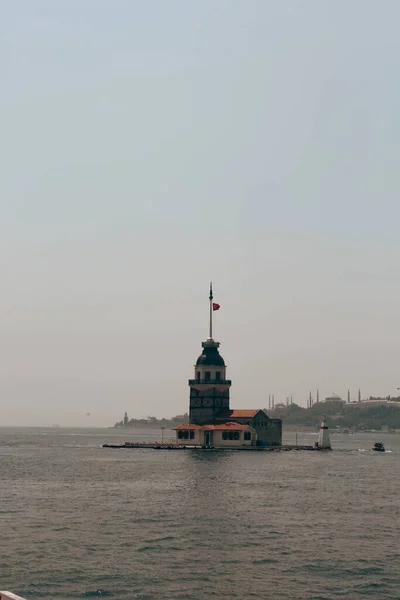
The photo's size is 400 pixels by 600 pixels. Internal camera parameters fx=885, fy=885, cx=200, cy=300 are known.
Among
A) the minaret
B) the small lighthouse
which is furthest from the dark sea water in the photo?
the small lighthouse

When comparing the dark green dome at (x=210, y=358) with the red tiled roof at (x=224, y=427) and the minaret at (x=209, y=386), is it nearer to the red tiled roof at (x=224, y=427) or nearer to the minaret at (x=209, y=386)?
the minaret at (x=209, y=386)

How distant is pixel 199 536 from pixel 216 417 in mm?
109982

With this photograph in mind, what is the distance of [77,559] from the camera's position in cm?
5209

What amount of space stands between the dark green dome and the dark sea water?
206 ft

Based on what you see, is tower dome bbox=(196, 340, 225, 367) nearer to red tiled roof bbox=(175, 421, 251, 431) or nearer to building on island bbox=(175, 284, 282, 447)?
building on island bbox=(175, 284, 282, 447)

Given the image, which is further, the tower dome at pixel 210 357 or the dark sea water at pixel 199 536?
the tower dome at pixel 210 357

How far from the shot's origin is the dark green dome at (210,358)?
6831 inches

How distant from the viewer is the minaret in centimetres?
17075

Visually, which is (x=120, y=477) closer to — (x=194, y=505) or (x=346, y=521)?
(x=194, y=505)

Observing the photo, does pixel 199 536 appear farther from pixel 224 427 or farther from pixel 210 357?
pixel 210 357

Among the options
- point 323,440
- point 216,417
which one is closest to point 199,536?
point 216,417

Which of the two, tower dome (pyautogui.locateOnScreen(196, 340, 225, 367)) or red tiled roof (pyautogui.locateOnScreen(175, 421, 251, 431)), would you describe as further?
tower dome (pyautogui.locateOnScreen(196, 340, 225, 367))

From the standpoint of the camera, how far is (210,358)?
174 metres

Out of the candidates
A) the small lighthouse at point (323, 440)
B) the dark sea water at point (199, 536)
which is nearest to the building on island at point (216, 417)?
the small lighthouse at point (323, 440)
